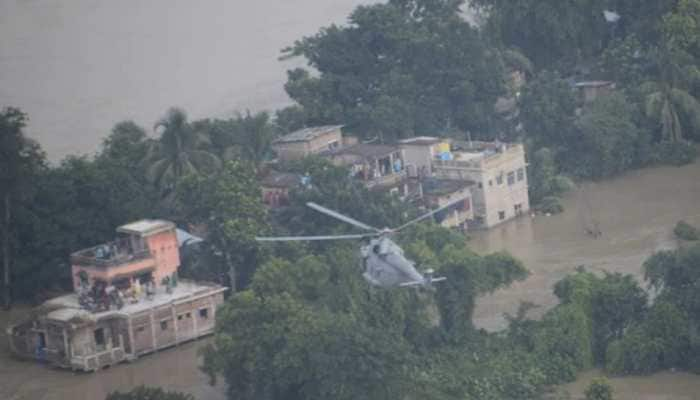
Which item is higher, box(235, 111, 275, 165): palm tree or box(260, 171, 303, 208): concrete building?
box(235, 111, 275, 165): palm tree

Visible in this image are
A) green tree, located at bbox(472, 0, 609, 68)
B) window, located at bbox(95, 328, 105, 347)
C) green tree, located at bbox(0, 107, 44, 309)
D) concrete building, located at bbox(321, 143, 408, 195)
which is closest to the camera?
window, located at bbox(95, 328, 105, 347)

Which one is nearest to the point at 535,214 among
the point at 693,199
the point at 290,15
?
the point at 693,199

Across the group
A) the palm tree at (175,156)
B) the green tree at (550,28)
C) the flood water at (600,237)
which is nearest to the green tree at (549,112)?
the flood water at (600,237)

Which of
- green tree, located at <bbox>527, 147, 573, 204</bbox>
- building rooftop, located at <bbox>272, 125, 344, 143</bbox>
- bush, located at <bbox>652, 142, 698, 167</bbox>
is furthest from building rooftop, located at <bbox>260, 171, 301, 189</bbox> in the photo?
bush, located at <bbox>652, 142, 698, 167</bbox>

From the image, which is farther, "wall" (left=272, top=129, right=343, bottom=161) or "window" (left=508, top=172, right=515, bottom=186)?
"wall" (left=272, top=129, right=343, bottom=161)

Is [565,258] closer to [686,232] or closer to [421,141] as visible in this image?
[686,232]

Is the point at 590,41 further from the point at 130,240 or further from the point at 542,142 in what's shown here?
the point at 130,240

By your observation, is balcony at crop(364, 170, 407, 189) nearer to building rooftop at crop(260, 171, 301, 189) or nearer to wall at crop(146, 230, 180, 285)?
building rooftop at crop(260, 171, 301, 189)

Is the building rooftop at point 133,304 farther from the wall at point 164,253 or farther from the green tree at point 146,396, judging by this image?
the green tree at point 146,396
